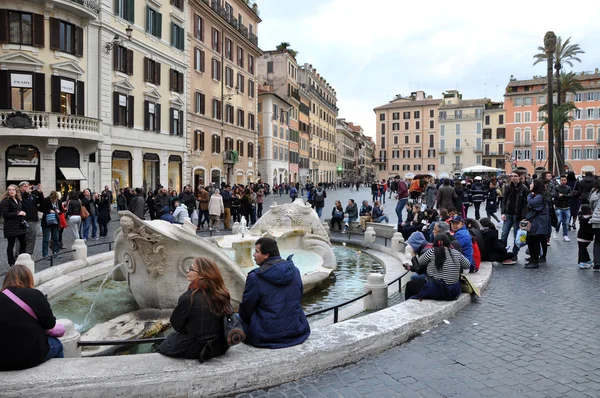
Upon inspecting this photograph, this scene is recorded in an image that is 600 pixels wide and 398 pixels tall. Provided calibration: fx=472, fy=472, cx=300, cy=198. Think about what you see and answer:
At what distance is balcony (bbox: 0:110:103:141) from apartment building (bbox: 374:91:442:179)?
75069 millimetres

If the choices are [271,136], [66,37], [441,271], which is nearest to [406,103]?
[271,136]

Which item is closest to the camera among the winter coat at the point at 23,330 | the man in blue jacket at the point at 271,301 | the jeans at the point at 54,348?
the winter coat at the point at 23,330

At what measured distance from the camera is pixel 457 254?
20.3ft

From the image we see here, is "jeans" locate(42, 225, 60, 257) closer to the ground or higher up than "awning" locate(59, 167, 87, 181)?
closer to the ground

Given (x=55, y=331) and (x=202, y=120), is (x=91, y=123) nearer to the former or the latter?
(x=202, y=120)

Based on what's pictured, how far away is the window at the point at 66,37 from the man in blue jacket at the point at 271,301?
22.0 m

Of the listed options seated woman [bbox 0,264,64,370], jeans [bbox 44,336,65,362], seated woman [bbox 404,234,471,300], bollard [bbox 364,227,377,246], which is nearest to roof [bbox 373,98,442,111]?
bollard [bbox 364,227,377,246]

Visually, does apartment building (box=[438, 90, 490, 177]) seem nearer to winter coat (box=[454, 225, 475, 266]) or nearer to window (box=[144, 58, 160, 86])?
window (box=[144, 58, 160, 86])

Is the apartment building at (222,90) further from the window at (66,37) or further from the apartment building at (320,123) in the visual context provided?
the apartment building at (320,123)

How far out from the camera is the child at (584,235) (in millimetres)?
8703

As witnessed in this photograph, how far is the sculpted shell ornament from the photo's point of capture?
238 inches

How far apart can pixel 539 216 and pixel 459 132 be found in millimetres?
80847

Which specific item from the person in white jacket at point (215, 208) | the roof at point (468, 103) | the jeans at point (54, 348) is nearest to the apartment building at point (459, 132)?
the roof at point (468, 103)

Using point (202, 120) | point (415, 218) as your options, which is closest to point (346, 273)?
point (415, 218)
